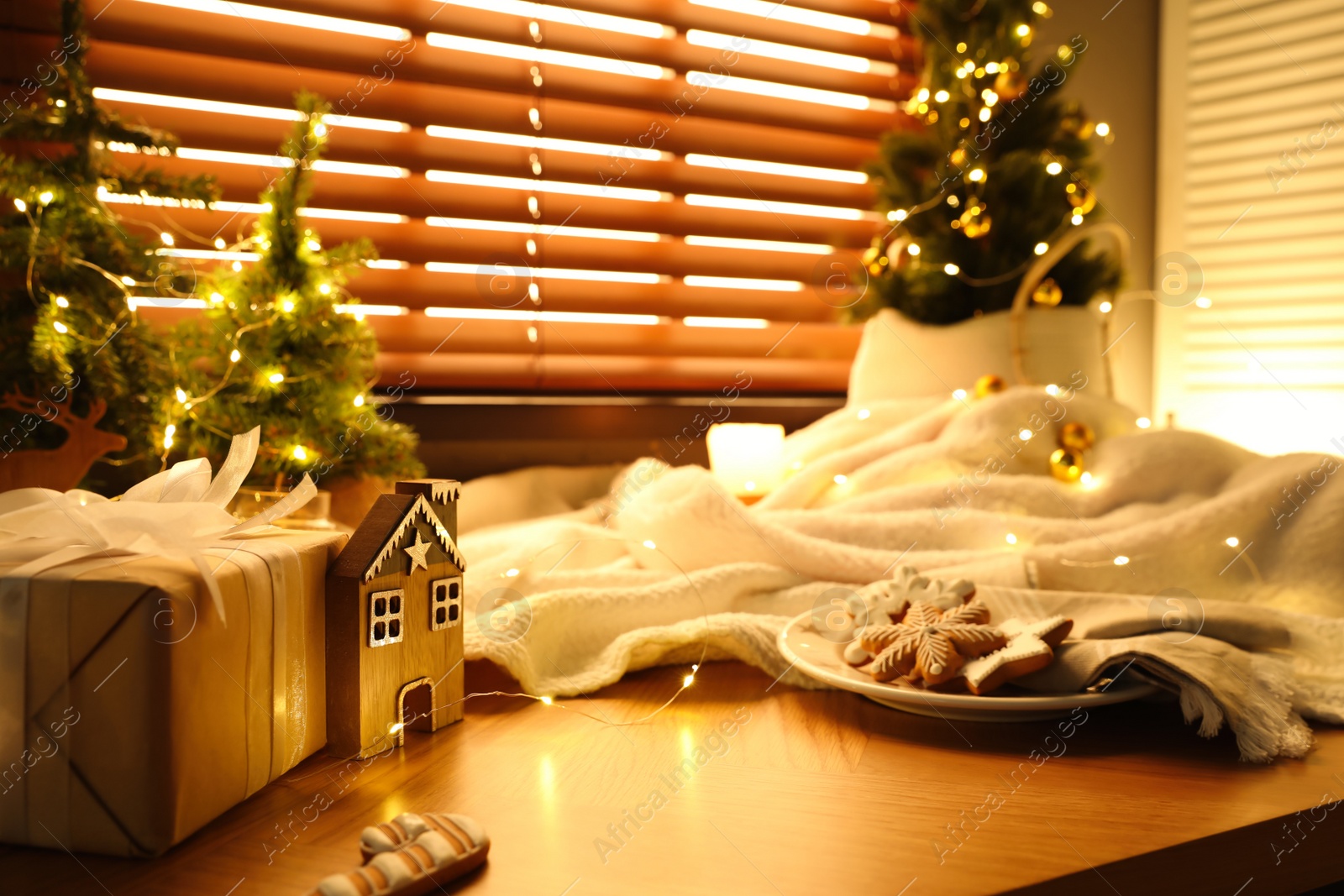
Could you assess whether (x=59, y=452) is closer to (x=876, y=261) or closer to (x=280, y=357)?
(x=280, y=357)

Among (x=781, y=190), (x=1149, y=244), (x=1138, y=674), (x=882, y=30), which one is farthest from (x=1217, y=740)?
(x=1149, y=244)

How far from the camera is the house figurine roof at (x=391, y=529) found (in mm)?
579

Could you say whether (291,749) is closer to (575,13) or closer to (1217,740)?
(1217,740)

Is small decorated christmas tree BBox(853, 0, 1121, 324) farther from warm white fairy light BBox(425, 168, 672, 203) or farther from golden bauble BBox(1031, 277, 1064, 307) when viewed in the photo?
warm white fairy light BBox(425, 168, 672, 203)

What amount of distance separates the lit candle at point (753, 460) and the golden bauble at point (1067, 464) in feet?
1.15

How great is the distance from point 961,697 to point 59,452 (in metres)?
0.82

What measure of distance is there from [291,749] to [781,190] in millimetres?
1359

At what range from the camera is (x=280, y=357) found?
0.96 m

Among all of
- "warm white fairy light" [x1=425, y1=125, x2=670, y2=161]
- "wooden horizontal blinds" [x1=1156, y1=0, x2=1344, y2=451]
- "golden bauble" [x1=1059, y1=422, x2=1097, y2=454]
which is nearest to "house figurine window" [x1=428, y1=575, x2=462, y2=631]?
"golden bauble" [x1=1059, y1=422, x2=1097, y2=454]

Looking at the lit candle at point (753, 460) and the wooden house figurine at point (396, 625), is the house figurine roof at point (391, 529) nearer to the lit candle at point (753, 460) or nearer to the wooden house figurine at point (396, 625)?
the wooden house figurine at point (396, 625)

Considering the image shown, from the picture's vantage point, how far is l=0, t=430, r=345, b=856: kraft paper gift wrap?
17.9 inches

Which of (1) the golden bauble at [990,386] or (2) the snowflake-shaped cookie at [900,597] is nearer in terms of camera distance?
(2) the snowflake-shaped cookie at [900,597]

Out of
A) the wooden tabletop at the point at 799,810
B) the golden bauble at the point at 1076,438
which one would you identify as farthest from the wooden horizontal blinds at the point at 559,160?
the wooden tabletop at the point at 799,810

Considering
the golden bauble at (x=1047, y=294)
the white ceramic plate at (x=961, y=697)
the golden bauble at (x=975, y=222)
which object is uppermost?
the golden bauble at (x=975, y=222)
